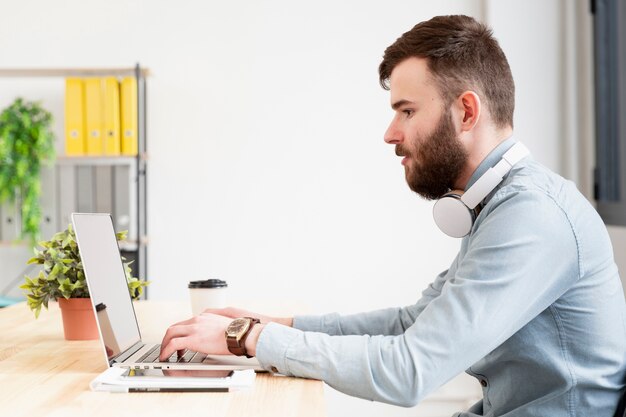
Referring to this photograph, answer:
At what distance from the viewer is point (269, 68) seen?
3734mm

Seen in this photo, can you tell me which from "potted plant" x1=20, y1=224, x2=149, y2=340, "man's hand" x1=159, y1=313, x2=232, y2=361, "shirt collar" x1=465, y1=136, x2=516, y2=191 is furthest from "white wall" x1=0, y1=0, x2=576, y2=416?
"man's hand" x1=159, y1=313, x2=232, y2=361

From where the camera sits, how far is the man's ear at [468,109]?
4.28 feet

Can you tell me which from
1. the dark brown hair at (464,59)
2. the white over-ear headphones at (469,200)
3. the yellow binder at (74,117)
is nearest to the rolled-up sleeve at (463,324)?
the white over-ear headphones at (469,200)

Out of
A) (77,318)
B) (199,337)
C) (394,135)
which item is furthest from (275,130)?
(199,337)

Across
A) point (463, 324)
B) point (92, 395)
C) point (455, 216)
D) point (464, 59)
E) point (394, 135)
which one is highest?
point (464, 59)

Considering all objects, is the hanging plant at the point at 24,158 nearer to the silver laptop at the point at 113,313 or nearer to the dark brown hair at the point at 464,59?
the silver laptop at the point at 113,313

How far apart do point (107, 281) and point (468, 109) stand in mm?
685

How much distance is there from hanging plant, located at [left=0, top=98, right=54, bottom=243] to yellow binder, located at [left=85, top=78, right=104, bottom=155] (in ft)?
0.63

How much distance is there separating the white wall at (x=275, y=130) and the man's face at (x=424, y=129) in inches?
92.7

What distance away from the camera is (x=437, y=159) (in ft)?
4.42

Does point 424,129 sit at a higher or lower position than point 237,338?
higher

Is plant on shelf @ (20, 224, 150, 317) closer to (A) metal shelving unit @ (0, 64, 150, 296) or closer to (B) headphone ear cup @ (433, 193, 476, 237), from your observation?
(B) headphone ear cup @ (433, 193, 476, 237)

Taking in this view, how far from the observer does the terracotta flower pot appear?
1564mm

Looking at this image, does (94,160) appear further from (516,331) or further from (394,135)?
(516,331)
